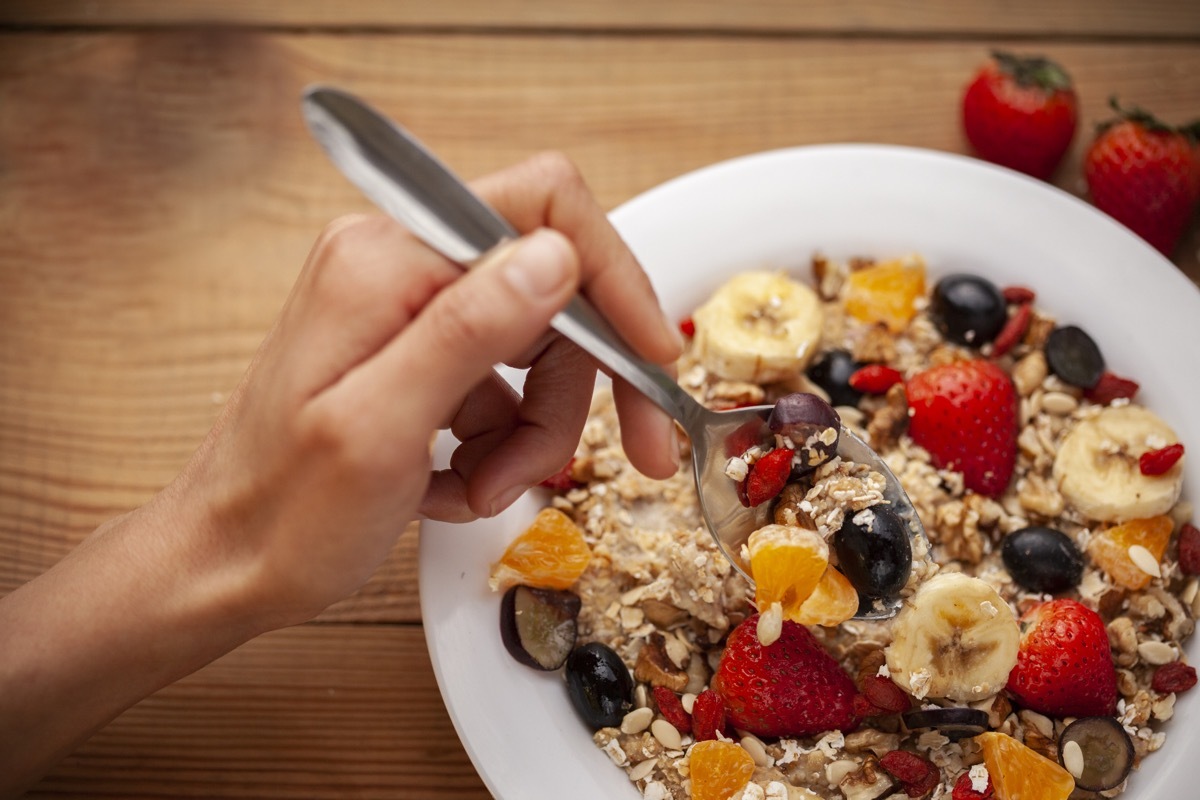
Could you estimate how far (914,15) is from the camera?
1.58 m

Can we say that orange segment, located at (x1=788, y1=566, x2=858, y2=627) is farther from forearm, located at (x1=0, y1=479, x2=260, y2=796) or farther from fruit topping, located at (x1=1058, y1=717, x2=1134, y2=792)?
forearm, located at (x1=0, y1=479, x2=260, y2=796)

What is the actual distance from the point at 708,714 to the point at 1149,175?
959 millimetres

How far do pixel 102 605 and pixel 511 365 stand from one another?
463 millimetres

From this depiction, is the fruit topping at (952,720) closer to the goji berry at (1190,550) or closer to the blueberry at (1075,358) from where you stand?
the goji berry at (1190,550)

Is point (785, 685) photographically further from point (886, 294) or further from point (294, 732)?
point (294, 732)

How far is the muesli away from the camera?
103cm

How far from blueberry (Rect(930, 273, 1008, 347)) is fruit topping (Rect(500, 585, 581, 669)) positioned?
59 cm

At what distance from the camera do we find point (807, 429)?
40.8 inches

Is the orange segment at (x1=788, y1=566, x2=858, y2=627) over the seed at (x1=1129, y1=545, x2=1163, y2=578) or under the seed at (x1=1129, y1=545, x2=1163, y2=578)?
under

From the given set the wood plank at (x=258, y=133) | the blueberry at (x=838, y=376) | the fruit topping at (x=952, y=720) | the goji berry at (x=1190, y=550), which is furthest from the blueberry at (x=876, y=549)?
the wood plank at (x=258, y=133)

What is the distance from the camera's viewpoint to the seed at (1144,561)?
1096mm

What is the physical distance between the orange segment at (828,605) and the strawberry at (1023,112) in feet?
2.59

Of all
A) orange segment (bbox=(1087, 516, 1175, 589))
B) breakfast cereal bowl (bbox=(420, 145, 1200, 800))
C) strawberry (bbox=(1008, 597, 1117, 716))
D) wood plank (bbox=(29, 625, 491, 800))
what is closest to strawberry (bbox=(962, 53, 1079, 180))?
breakfast cereal bowl (bbox=(420, 145, 1200, 800))

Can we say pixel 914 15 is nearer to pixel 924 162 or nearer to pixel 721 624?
pixel 924 162
